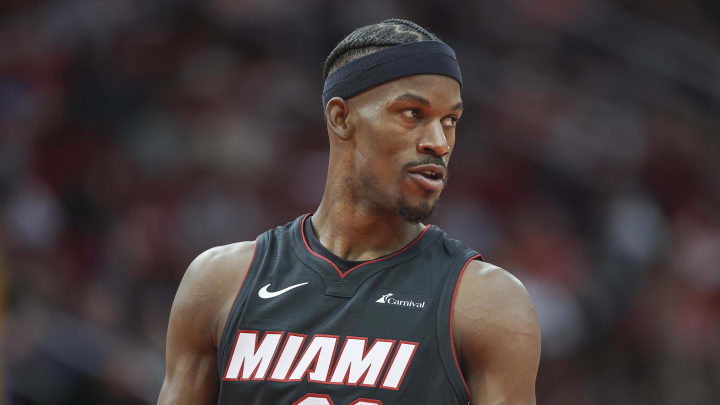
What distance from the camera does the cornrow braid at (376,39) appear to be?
3129mm

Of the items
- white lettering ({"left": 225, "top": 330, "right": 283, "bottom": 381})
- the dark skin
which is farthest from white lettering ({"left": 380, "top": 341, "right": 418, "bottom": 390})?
white lettering ({"left": 225, "top": 330, "right": 283, "bottom": 381})

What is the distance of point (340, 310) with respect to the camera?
301 centimetres

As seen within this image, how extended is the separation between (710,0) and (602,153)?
3.75m

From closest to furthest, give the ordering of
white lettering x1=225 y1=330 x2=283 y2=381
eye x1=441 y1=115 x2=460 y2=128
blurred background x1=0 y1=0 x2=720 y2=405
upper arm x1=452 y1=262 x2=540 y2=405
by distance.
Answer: upper arm x1=452 y1=262 x2=540 y2=405 < white lettering x1=225 y1=330 x2=283 y2=381 < eye x1=441 y1=115 x2=460 y2=128 < blurred background x1=0 y1=0 x2=720 y2=405

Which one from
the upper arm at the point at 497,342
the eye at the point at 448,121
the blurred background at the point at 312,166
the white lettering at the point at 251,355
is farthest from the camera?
the blurred background at the point at 312,166

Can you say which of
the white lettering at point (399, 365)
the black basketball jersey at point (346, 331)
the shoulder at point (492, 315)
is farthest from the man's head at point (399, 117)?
the white lettering at point (399, 365)

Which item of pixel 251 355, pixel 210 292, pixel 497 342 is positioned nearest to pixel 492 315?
pixel 497 342

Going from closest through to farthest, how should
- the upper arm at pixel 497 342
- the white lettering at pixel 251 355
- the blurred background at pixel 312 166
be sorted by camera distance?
1. the upper arm at pixel 497 342
2. the white lettering at pixel 251 355
3. the blurred background at pixel 312 166

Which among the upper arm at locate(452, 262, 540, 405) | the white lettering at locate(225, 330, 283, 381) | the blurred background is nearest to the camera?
→ the upper arm at locate(452, 262, 540, 405)

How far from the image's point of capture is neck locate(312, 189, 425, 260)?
3.18 meters

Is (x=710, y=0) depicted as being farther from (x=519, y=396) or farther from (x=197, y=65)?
(x=519, y=396)

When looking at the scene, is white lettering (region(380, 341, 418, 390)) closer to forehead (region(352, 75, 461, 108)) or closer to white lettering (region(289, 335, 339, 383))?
white lettering (region(289, 335, 339, 383))

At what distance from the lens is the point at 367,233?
3193 millimetres

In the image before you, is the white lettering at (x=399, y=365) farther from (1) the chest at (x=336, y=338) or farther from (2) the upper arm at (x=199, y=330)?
(2) the upper arm at (x=199, y=330)
